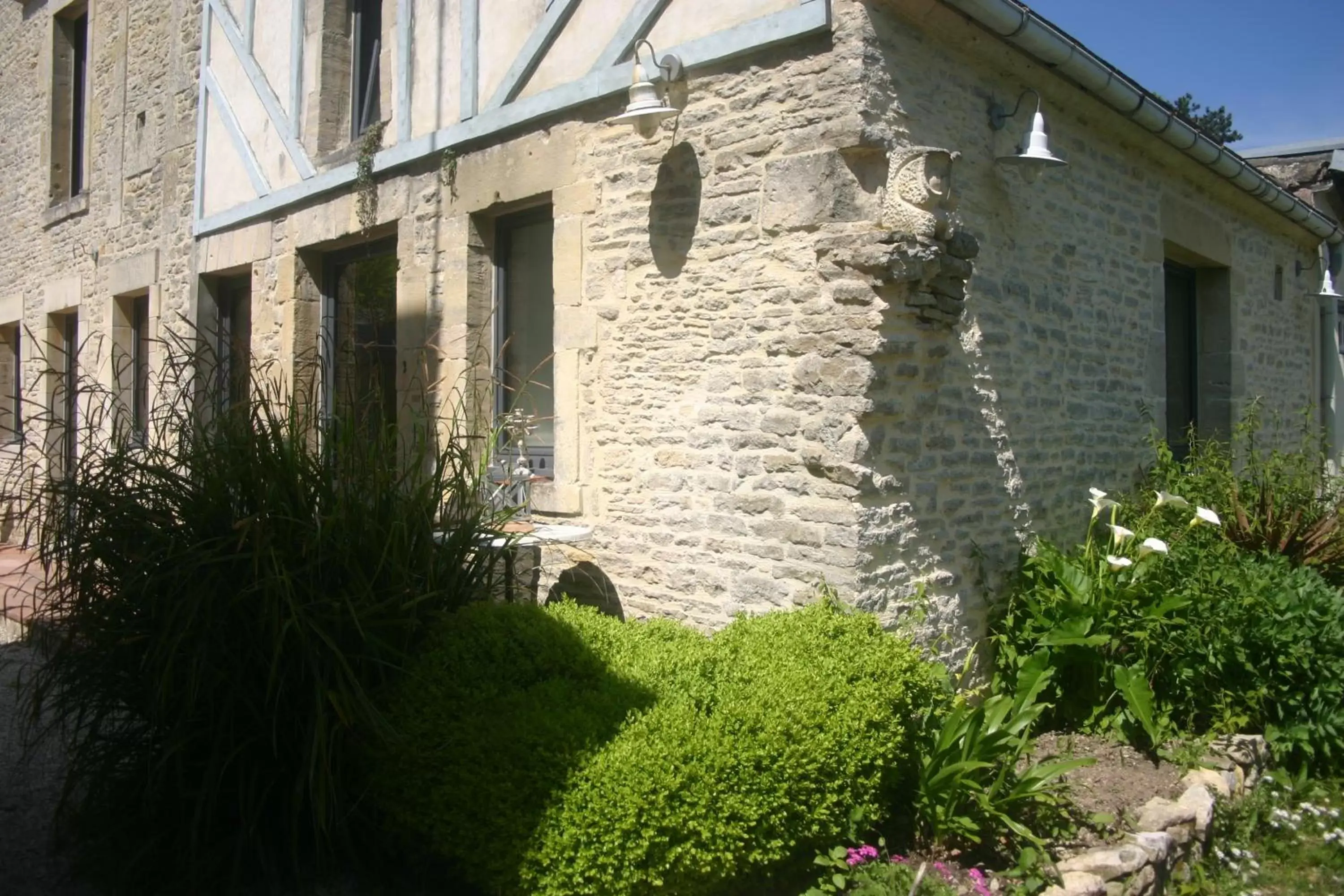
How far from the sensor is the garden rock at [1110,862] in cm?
356

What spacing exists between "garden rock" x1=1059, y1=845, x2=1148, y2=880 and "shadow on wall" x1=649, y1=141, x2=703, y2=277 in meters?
2.93

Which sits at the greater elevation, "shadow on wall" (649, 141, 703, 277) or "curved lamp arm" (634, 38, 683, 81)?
"curved lamp arm" (634, 38, 683, 81)

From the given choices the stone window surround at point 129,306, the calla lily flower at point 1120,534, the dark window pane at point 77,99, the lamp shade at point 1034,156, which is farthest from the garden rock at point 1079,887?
the dark window pane at point 77,99

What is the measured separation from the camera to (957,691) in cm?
470

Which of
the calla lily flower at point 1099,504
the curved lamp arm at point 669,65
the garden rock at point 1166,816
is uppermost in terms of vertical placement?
the curved lamp arm at point 669,65

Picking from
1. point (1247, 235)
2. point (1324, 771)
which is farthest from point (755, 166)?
point (1247, 235)

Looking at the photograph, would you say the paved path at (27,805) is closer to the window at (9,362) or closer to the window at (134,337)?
the window at (134,337)

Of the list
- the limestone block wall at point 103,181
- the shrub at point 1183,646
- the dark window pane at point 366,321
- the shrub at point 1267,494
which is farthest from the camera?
the limestone block wall at point 103,181

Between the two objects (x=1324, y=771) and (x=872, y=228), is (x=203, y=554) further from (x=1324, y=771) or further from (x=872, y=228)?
(x=1324, y=771)

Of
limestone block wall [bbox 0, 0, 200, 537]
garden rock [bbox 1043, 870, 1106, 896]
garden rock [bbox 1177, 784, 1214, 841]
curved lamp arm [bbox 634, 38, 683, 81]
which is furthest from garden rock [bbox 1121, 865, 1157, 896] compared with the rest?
limestone block wall [bbox 0, 0, 200, 537]

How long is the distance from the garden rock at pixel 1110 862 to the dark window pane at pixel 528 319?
11.0 feet

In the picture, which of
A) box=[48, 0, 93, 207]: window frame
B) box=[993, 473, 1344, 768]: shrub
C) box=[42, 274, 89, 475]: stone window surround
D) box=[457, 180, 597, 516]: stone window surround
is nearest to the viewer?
box=[993, 473, 1344, 768]: shrub

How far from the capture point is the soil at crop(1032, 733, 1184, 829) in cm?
409

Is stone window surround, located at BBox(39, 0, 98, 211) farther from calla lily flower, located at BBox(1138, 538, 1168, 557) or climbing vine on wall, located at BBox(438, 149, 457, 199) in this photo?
calla lily flower, located at BBox(1138, 538, 1168, 557)
